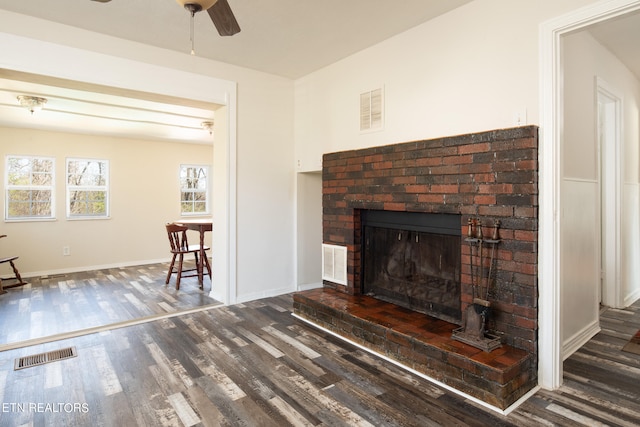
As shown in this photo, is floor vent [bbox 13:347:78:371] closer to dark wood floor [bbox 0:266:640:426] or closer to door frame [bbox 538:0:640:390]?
dark wood floor [bbox 0:266:640:426]

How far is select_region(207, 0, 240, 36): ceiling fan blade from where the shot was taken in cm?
200

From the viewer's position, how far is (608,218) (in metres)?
3.93

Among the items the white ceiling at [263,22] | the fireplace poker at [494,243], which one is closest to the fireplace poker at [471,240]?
the fireplace poker at [494,243]

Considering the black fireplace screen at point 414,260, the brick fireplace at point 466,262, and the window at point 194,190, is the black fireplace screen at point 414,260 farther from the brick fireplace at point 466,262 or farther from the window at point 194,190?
the window at point 194,190

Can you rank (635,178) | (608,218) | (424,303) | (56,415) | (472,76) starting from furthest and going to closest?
(635,178)
(608,218)
(424,303)
(472,76)
(56,415)

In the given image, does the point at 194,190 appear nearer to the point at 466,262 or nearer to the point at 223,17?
the point at 223,17

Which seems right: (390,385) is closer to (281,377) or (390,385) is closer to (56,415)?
(281,377)

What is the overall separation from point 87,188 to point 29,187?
822 millimetres

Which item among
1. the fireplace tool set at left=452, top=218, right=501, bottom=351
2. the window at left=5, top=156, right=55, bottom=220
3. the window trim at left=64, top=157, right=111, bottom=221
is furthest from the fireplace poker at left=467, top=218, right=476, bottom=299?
the window at left=5, top=156, right=55, bottom=220

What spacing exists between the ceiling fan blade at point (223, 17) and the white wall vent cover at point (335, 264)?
2388 mm

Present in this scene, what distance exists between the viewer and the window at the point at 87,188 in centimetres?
642

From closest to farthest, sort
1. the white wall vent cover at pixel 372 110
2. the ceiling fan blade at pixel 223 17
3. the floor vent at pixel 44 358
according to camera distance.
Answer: the ceiling fan blade at pixel 223 17, the floor vent at pixel 44 358, the white wall vent cover at pixel 372 110

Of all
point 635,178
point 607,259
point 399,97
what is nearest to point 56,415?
point 399,97

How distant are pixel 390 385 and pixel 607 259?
3169 mm
